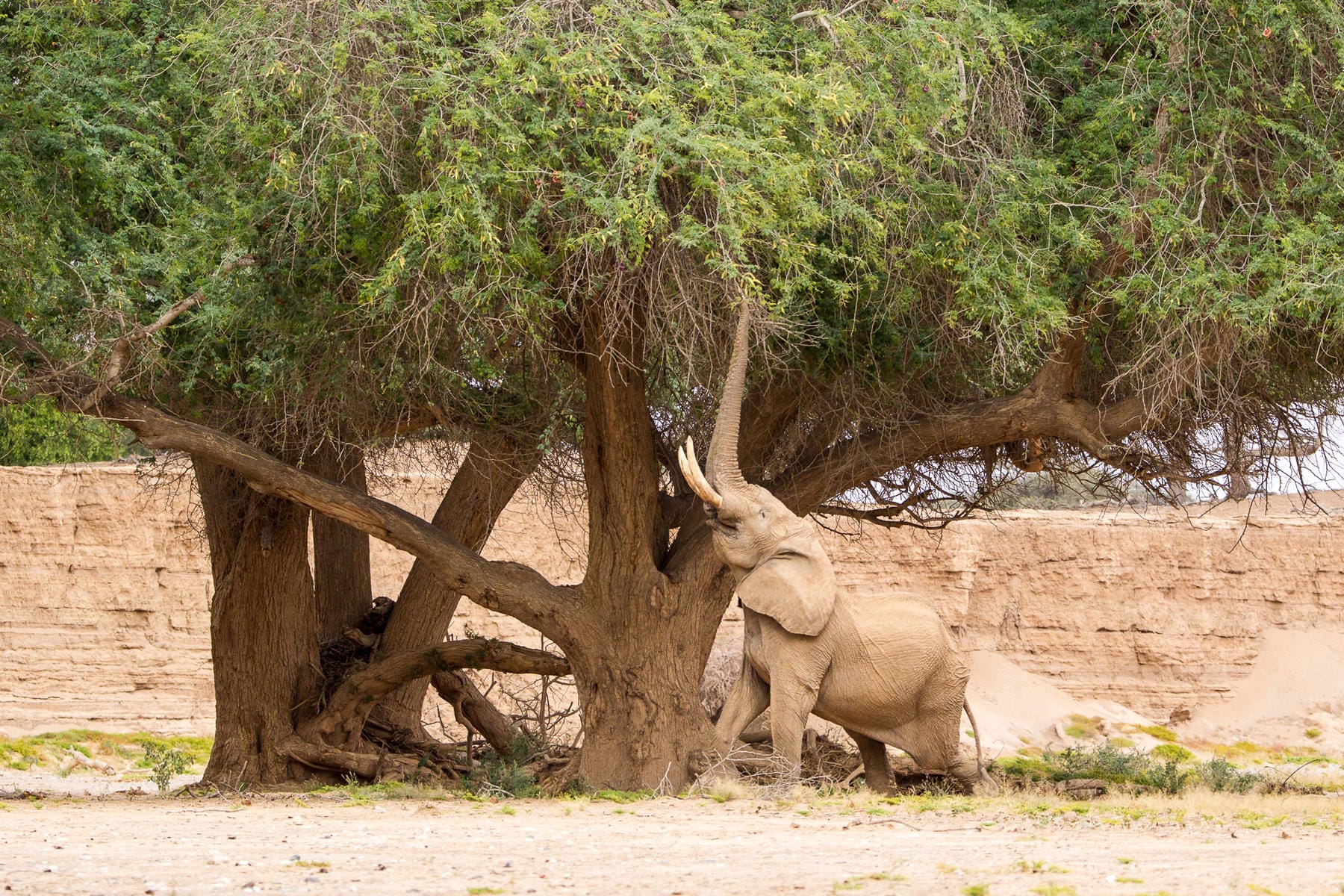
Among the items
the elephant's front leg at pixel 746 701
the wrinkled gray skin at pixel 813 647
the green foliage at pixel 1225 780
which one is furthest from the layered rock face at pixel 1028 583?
the elephant's front leg at pixel 746 701

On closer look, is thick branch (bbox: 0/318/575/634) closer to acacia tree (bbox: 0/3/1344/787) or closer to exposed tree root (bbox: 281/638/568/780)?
acacia tree (bbox: 0/3/1344/787)

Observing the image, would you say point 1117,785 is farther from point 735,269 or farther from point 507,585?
point 735,269

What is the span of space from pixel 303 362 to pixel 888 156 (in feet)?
14.7

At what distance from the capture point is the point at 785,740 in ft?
32.9

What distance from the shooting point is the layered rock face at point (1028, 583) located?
903 inches

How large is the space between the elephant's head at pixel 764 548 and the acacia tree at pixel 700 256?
859 mm

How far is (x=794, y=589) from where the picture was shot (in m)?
10.0

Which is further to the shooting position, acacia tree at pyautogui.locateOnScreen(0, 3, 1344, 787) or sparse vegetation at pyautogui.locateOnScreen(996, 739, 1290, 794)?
sparse vegetation at pyautogui.locateOnScreen(996, 739, 1290, 794)

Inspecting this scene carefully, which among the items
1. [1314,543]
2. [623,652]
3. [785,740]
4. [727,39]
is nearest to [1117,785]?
[785,740]

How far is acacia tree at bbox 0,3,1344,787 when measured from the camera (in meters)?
8.96

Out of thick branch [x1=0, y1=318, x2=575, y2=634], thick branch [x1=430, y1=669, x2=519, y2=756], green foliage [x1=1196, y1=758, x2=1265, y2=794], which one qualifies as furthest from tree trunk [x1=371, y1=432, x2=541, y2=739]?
green foliage [x1=1196, y1=758, x2=1265, y2=794]

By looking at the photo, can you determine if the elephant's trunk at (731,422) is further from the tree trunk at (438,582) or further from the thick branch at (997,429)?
the tree trunk at (438,582)

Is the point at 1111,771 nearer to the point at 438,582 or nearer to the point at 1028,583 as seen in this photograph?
the point at 438,582

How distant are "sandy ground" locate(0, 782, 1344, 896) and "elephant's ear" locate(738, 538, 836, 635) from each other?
1.26 meters
